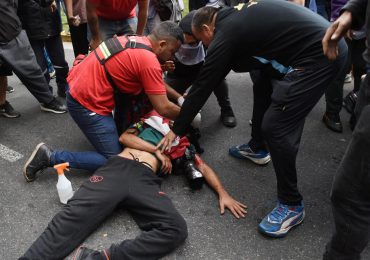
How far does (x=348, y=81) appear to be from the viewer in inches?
174

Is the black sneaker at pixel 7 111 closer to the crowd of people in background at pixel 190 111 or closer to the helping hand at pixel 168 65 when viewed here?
the crowd of people in background at pixel 190 111

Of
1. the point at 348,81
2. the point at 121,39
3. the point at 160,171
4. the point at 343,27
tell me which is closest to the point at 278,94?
the point at 343,27

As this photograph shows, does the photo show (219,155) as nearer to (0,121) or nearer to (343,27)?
(343,27)

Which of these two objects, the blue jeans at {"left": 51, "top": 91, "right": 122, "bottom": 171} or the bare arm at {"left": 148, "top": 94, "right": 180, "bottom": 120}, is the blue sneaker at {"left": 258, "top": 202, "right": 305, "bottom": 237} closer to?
the bare arm at {"left": 148, "top": 94, "right": 180, "bottom": 120}

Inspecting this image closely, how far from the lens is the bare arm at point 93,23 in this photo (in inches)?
133

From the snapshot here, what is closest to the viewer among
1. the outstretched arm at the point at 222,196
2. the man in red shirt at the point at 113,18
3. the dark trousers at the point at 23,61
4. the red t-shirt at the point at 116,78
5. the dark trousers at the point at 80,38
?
the outstretched arm at the point at 222,196

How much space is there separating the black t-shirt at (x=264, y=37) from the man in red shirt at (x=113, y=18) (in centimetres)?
153

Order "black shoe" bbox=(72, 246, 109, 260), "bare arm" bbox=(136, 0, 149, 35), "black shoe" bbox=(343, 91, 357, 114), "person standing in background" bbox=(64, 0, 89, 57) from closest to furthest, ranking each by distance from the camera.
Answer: "black shoe" bbox=(72, 246, 109, 260) → "bare arm" bbox=(136, 0, 149, 35) → "black shoe" bbox=(343, 91, 357, 114) → "person standing in background" bbox=(64, 0, 89, 57)

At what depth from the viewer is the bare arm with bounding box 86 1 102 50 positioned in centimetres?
338

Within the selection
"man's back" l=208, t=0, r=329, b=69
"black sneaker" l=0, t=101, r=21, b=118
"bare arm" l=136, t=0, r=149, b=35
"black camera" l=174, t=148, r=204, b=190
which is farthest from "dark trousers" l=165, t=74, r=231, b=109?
"black sneaker" l=0, t=101, r=21, b=118

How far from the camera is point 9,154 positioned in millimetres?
3139

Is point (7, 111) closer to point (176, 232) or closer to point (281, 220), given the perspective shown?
point (176, 232)

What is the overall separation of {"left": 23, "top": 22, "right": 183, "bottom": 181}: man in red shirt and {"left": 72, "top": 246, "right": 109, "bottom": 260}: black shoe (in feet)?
2.73

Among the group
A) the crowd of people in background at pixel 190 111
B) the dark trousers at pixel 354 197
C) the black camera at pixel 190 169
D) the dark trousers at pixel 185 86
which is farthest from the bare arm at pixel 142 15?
the dark trousers at pixel 354 197
